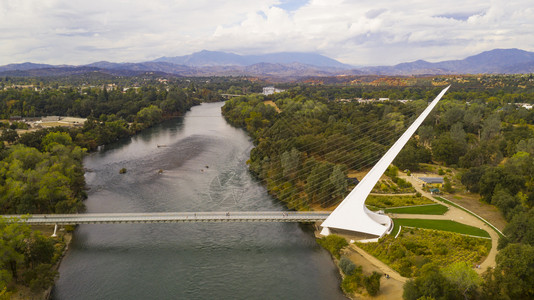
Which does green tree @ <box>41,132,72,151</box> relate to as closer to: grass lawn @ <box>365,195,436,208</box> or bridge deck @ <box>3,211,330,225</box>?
bridge deck @ <box>3,211,330,225</box>

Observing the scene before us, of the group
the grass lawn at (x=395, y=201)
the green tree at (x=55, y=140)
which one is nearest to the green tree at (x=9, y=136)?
the green tree at (x=55, y=140)

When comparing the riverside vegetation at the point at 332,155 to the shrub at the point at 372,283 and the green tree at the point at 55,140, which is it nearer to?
the green tree at the point at 55,140

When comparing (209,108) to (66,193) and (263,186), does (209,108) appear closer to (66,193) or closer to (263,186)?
(263,186)

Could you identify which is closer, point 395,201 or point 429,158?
point 395,201

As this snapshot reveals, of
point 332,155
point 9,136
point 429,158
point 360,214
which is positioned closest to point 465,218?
point 360,214

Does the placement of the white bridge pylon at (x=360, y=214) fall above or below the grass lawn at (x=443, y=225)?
above

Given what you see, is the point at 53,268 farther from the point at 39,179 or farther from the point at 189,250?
the point at 39,179
